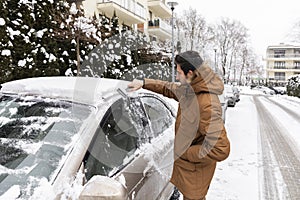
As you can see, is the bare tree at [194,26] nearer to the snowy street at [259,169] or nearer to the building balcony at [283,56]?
the snowy street at [259,169]

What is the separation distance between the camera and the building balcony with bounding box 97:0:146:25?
17.2 metres

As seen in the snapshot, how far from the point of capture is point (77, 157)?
1774 millimetres

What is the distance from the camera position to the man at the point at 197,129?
2086 mm

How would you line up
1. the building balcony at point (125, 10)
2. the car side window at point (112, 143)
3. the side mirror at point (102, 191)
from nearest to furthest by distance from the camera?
1. the side mirror at point (102, 191)
2. the car side window at point (112, 143)
3. the building balcony at point (125, 10)

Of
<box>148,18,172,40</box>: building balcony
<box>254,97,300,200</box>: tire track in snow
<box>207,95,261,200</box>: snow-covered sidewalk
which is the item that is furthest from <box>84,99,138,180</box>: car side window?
<box>148,18,172,40</box>: building balcony

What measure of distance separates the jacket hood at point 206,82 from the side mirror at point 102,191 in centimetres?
101

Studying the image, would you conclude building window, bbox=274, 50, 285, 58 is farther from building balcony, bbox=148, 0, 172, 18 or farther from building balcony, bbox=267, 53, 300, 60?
building balcony, bbox=148, 0, 172, 18

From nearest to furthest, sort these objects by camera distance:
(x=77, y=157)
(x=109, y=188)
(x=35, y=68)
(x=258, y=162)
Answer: (x=109, y=188), (x=77, y=157), (x=258, y=162), (x=35, y=68)

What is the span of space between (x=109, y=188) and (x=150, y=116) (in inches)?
59.0

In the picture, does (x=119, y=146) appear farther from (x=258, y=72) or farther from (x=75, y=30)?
(x=258, y=72)

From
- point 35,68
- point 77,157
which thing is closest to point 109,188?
point 77,157

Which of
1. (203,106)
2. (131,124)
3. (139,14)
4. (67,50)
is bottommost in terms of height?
(131,124)

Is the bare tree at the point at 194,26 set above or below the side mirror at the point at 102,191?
above

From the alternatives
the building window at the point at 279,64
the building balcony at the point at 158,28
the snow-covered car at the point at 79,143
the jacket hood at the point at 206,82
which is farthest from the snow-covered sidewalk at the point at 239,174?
the building window at the point at 279,64
